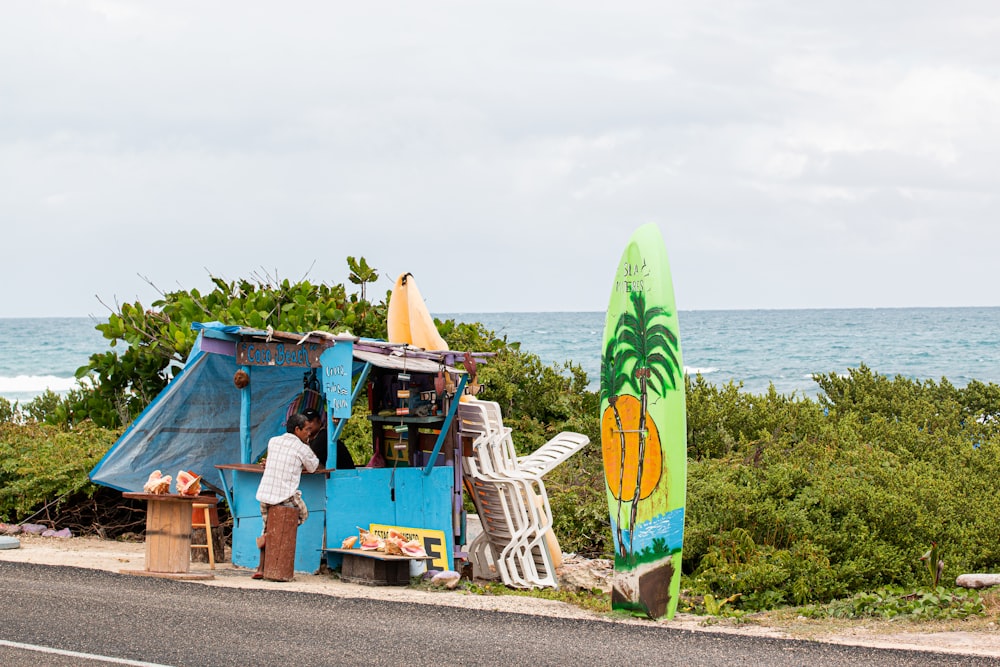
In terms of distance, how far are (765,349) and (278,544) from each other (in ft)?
194

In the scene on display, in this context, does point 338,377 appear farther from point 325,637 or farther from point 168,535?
point 325,637

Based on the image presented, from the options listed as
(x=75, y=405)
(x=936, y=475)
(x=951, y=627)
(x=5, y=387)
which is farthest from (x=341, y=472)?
(x=5, y=387)

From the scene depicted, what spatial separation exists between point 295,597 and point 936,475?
753 centimetres

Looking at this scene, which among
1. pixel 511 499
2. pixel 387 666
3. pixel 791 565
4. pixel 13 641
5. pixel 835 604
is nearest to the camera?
pixel 387 666

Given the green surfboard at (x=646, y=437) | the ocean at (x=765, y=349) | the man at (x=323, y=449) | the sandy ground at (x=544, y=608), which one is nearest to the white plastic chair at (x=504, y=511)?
the sandy ground at (x=544, y=608)

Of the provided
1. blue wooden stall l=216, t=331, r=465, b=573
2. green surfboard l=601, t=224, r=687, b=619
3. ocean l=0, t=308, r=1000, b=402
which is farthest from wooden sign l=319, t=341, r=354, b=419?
ocean l=0, t=308, r=1000, b=402

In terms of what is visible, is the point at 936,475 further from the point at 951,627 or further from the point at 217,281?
the point at 217,281

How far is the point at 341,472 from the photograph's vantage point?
9.84 metres

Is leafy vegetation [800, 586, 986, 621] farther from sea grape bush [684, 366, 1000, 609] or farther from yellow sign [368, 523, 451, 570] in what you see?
yellow sign [368, 523, 451, 570]

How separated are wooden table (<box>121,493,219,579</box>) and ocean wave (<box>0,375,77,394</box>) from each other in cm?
4187

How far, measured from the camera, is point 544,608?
8.47m

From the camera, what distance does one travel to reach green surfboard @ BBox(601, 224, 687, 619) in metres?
8.38

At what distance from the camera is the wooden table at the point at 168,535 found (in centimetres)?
917

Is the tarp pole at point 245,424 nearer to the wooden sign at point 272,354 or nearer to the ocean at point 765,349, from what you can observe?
the wooden sign at point 272,354
